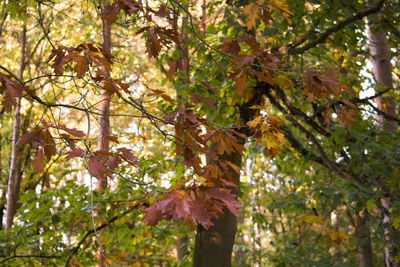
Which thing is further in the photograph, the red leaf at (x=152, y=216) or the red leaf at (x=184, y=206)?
the red leaf at (x=152, y=216)

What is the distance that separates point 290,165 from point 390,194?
4.84 feet

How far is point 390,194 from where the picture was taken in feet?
10.3

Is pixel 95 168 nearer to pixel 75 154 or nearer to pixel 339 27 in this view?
pixel 75 154

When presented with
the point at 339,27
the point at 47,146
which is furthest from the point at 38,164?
the point at 339,27

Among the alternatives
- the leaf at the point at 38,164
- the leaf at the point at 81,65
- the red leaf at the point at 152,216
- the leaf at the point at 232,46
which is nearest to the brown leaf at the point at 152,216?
the red leaf at the point at 152,216

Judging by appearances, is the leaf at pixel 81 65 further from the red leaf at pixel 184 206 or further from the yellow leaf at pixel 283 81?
the yellow leaf at pixel 283 81

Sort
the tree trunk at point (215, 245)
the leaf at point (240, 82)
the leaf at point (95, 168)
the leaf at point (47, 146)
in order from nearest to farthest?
1. the leaf at point (95, 168)
2. the leaf at point (47, 146)
3. the leaf at point (240, 82)
4. the tree trunk at point (215, 245)

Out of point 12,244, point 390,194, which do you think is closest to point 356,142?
point 390,194

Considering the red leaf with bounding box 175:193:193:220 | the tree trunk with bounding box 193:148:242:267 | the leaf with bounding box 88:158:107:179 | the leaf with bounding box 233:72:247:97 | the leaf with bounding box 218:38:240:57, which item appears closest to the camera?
the red leaf with bounding box 175:193:193:220

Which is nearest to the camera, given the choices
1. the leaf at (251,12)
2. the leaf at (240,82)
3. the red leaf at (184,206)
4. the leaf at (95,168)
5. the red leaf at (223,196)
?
the red leaf at (184,206)

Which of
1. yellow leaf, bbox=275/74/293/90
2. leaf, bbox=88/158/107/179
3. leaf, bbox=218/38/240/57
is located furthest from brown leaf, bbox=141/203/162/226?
yellow leaf, bbox=275/74/293/90

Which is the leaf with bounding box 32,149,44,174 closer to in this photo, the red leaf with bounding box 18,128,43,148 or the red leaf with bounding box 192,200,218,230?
the red leaf with bounding box 18,128,43,148

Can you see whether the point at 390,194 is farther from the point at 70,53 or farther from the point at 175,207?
the point at 70,53

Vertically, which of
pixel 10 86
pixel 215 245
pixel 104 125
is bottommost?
pixel 215 245
